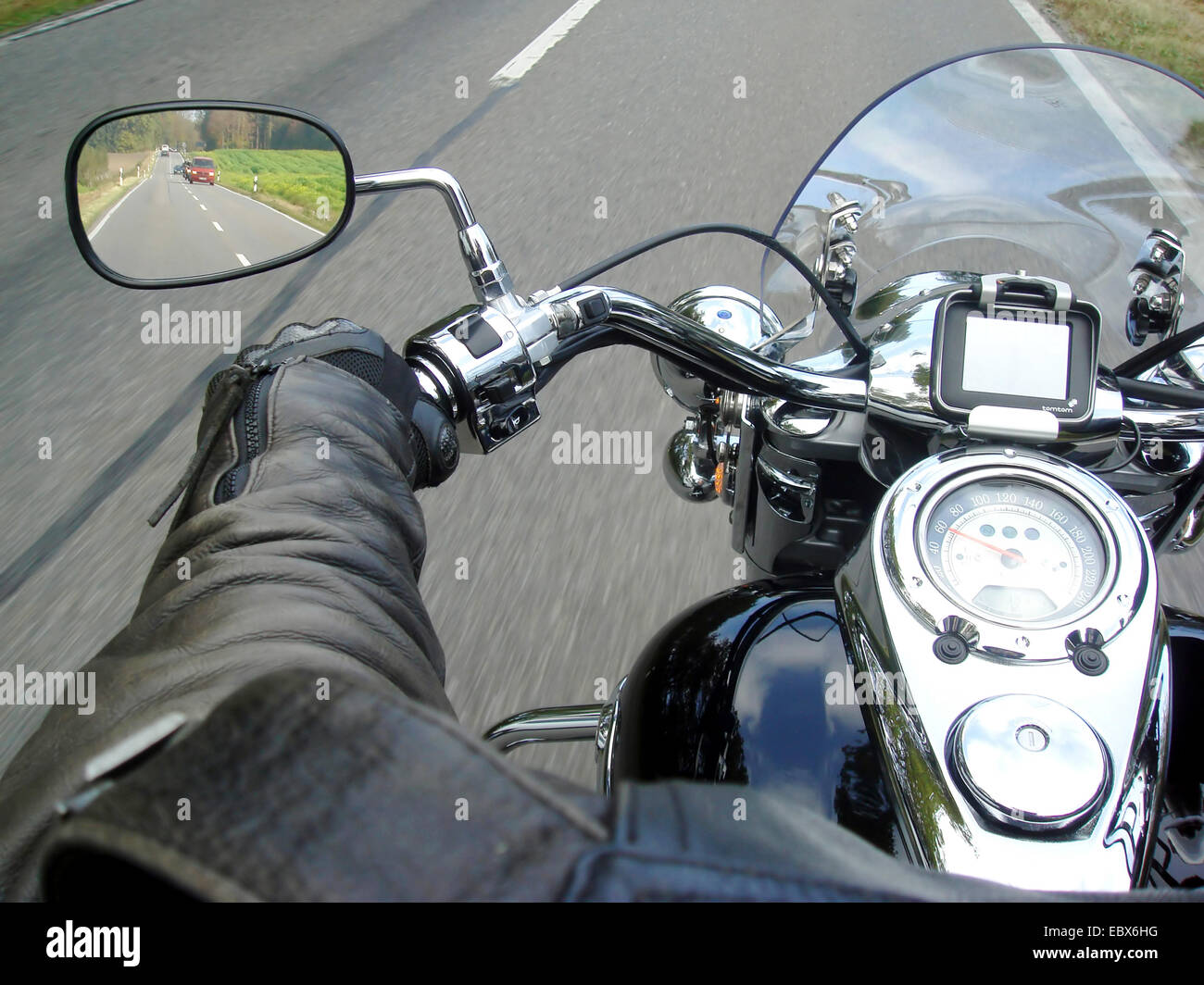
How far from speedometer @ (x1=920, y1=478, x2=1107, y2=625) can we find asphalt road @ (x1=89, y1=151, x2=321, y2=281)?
43.0 inches

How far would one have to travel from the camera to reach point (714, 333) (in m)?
1.43

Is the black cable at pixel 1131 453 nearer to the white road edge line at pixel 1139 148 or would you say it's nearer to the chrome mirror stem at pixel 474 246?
the white road edge line at pixel 1139 148

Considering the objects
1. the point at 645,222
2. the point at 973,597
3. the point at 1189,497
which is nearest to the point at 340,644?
the point at 973,597

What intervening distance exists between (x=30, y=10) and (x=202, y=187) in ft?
29.9

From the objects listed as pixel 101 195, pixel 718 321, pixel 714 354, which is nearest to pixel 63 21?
pixel 101 195

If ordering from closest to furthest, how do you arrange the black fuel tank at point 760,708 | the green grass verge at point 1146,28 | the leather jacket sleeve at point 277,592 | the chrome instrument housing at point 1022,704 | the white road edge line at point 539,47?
the leather jacket sleeve at point 277,592
the chrome instrument housing at point 1022,704
the black fuel tank at point 760,708
the white road edge line at point 539,47
the green grass verge at point 1146,28

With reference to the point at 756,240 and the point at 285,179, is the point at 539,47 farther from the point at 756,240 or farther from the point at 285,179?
the point at 756,240

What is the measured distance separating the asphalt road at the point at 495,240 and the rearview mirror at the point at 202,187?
148 cm

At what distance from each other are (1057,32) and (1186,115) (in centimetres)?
815

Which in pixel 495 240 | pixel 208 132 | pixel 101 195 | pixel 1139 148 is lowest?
pixel 495 240

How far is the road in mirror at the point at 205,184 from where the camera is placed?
1.51 meters

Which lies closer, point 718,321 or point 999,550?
point 999,550

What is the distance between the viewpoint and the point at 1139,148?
1586 mm
